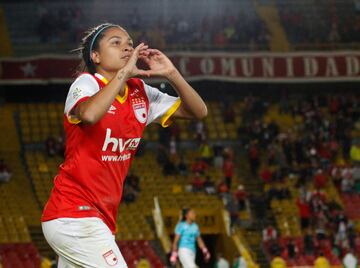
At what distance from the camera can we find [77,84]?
5676mm

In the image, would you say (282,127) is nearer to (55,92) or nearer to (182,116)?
(55,92)

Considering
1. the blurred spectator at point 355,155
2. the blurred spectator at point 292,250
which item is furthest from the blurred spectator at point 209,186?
the blurred spectator at point 355,155

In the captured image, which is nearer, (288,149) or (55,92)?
(288,149)

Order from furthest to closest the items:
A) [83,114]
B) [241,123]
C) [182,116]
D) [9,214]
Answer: [241,123] → [9,214] → [182,116] → [83,114]

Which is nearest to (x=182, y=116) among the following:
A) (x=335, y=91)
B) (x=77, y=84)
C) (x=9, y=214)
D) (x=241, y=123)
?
(x=77, y=84)

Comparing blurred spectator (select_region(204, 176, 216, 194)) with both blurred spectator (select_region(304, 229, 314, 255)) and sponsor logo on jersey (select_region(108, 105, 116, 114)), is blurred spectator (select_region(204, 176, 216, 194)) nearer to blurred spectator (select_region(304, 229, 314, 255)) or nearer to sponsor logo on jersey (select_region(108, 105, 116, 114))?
blurred spectator (select_region(304, 229, 314, 255))

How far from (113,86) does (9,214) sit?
73.3 ft

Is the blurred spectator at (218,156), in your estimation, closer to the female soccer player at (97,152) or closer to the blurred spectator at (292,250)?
the blurred spectator at (292,250)

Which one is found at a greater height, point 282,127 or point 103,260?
point 103,260

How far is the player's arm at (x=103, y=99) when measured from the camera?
17.5 ft

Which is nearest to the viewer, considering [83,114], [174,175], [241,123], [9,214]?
[83,114]

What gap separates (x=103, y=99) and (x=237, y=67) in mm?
28265

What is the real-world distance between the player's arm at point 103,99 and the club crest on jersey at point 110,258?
0.80 meters

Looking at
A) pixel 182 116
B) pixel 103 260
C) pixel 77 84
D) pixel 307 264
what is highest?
pixel 77 84
